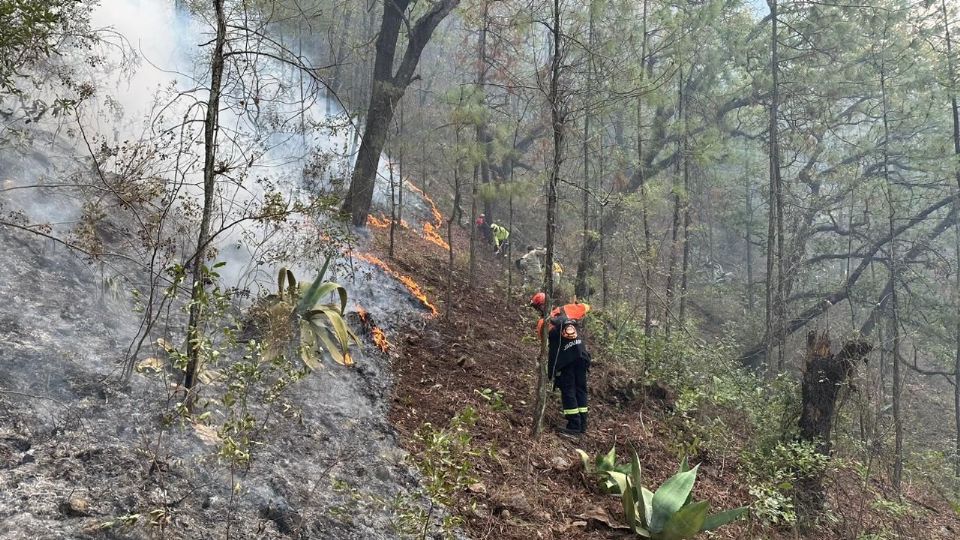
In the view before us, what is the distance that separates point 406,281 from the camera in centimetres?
861

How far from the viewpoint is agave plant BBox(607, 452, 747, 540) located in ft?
13.8

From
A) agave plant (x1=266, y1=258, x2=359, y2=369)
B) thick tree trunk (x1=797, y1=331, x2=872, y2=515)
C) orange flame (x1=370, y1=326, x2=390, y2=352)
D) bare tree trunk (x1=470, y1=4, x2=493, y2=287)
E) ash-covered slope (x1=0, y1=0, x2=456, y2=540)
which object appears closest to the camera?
ash-covered slope (x1=0, y1=0, x2=456, y2=540)

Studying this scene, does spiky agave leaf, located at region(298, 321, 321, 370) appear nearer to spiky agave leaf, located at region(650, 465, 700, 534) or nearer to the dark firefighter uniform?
the dark firefighter uniform

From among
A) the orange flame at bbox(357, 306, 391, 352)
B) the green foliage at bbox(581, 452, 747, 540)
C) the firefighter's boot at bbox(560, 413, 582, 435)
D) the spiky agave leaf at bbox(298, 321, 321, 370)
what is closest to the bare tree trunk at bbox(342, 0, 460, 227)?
the orange flame at bbox(357, 306, 391, 352)

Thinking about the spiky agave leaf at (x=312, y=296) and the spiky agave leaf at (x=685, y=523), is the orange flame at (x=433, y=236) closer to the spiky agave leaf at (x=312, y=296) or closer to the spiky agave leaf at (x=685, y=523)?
the spiky agave leaf at (x=312, y=296)

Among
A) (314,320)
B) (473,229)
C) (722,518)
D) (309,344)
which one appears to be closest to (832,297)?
(473,229)

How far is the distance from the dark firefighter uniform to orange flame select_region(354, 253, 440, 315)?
2.40 metres

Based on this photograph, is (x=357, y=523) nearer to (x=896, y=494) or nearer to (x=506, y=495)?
(x=506, y=495)

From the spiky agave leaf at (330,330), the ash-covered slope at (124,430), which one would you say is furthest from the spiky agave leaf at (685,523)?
the spiky agave leaf at (330,330)

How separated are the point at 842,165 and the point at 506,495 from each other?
1382 cm

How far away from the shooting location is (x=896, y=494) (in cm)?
704

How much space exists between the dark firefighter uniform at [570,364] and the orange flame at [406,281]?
2.40 metres

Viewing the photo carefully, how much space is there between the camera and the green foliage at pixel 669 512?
13.8 ft

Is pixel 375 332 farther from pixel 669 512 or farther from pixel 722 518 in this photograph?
pixel 722 518
